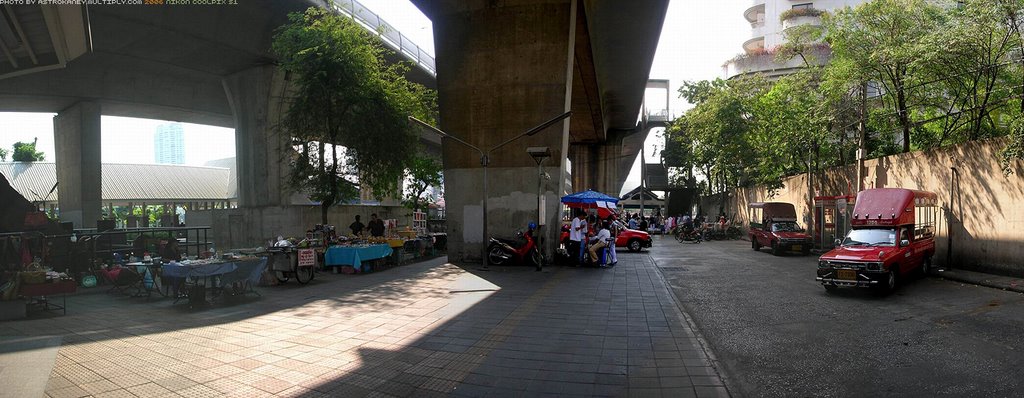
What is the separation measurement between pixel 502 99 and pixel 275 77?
15.5 metres

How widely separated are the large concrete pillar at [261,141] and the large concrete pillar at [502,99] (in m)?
13.3

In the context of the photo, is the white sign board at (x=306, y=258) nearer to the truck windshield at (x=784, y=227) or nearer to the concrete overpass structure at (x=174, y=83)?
the concrete overpass structure at (x=174, y=83)

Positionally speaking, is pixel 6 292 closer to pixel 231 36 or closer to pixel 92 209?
pixel 231 36

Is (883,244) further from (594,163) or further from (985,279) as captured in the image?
(594,163)

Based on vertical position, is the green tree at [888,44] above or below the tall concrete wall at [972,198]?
above

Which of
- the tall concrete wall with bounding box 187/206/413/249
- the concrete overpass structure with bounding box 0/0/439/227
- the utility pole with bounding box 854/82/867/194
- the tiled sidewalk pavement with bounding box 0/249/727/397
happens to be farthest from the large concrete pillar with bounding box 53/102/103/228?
the utility pole with bounding box 854/82/867/194

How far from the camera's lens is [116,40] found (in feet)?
73.2

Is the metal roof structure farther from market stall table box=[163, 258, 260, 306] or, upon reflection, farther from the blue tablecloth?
market stall table box=[163, 258, 260, 306]

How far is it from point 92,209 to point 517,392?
1420 inches

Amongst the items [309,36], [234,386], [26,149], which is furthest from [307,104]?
[26,149]

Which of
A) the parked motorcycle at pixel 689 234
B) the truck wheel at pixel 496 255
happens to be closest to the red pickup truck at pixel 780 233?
the parked motorcycle at pixel 689 234

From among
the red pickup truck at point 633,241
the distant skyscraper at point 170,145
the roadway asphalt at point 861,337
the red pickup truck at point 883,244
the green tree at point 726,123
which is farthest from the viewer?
the distant skyscraper at point 170,145

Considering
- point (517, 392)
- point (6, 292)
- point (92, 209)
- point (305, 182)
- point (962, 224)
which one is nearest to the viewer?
point (517, 392)

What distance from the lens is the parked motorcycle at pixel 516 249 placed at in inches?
635
